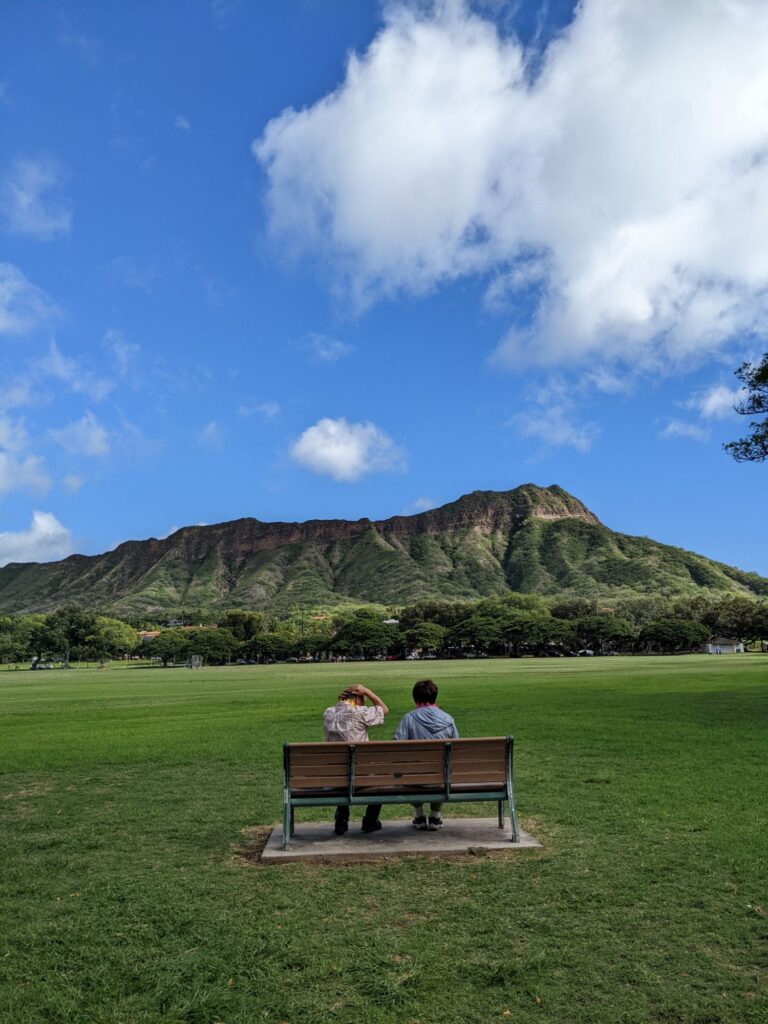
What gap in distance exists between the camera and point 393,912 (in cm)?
617

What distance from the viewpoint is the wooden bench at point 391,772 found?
26.5 feet

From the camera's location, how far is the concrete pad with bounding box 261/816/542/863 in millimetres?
7824

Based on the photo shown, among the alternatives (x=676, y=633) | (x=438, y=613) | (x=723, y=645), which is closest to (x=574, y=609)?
(x=438, y=613)

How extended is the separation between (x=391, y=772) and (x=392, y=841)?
2.70ft

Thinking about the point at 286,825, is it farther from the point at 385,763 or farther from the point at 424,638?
the point at 424,638

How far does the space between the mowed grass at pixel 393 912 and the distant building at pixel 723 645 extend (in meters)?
141

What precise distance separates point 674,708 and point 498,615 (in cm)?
12796

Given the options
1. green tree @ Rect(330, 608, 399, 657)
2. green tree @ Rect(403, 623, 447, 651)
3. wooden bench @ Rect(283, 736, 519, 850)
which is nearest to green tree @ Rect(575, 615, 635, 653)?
green tree @ Rect(403, 623, 447, 651)

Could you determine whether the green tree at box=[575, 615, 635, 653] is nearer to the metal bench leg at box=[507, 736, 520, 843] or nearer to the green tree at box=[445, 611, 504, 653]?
the green tree at box=[445, 611, 504, 653]

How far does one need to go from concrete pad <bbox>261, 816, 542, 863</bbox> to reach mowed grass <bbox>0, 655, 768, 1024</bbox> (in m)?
0.24

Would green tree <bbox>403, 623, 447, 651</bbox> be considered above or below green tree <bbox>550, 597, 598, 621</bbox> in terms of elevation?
below

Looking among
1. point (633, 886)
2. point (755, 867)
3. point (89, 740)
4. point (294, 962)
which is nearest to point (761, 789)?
point (755, 867)

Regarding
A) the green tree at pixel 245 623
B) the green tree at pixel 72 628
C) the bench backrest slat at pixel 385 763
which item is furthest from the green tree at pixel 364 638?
the bench backrest slat at pixel 385 763

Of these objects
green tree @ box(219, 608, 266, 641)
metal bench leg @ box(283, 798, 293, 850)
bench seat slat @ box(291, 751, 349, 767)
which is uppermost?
green tree @ box(219, 608, 266, 641)
